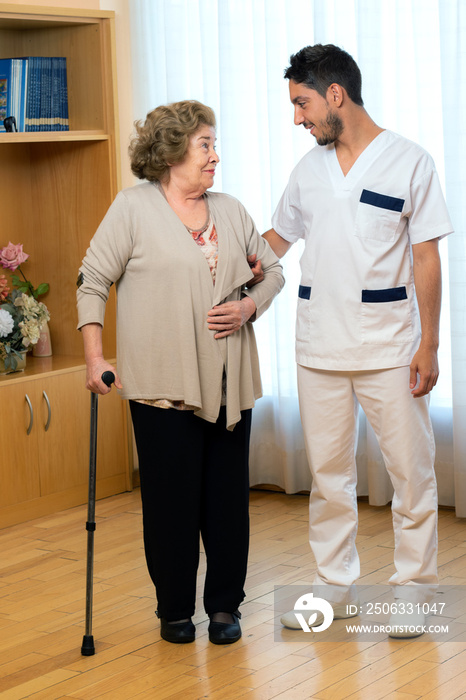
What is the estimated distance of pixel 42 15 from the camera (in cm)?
376

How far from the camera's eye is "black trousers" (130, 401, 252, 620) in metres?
2.52

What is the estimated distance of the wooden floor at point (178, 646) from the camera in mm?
2348

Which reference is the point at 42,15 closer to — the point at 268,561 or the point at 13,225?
the point at 13,225

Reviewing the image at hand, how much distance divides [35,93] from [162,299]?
5.88 ft

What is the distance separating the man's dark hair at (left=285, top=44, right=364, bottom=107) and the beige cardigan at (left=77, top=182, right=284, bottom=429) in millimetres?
440

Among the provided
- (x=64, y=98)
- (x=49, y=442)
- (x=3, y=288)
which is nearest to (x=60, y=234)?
(x=3, y=288)

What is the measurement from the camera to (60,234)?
13.7 feet

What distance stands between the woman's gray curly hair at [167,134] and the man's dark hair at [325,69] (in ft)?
0.85

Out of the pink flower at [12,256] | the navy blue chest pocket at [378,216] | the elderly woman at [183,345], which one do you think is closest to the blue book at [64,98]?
the pink flower at [12,256]

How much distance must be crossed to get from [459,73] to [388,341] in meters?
1.36

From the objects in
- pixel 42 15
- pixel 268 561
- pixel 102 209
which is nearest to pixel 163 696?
pixel 268 561

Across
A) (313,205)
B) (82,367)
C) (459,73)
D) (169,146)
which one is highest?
(459,73)

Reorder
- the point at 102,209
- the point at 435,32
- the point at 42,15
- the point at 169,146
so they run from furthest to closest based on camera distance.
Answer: the point at 102,209, the point at 42,15, the point at 435,32, the point at 169,146

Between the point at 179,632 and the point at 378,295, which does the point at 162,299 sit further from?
the point at 179,632
